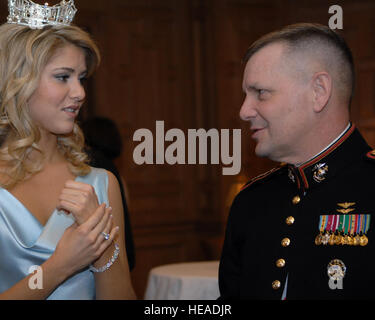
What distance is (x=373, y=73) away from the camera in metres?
5.03

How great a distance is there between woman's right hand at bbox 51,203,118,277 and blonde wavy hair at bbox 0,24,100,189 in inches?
13.4

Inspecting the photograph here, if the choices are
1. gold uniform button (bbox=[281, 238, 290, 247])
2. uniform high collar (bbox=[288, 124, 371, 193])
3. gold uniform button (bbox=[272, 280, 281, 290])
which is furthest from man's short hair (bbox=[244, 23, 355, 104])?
gold uniform button (bbox=[272, 280, 281, 290])

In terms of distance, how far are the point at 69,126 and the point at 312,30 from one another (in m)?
0.83

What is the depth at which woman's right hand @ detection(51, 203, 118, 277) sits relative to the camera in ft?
5.87

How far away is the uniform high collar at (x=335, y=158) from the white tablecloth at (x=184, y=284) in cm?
161

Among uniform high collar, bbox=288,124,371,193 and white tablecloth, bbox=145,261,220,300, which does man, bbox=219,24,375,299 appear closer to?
uniform high collar, bbox=288,124,371,193

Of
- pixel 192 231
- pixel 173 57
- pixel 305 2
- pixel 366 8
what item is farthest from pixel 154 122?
pixel 366 8

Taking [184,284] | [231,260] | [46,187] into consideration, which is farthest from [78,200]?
[184,284]

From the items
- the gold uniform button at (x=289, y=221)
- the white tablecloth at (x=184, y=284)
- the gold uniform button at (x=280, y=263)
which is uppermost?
the gold uniform button at (x=289, y=221)

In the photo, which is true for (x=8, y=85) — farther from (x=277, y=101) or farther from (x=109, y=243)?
(x=277, y=101)

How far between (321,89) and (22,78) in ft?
3.08

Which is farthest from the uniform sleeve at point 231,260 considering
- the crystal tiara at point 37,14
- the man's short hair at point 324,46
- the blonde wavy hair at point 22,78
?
the crystal tiara at point 37,14

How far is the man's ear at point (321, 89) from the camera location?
1762 mm

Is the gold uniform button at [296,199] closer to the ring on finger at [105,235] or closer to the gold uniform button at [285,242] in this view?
the gold uniform button at [285,242]
